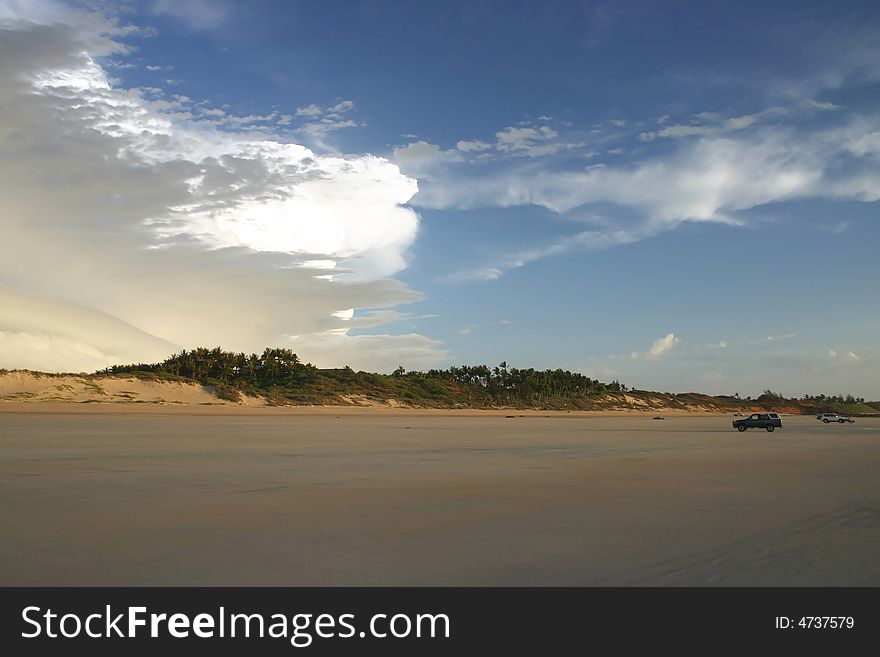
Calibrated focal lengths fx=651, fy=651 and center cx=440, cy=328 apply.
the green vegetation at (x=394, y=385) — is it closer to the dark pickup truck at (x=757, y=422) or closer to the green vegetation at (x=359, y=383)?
the green vegetation at (x=359, y=383)

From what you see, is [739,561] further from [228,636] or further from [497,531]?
[228,636]

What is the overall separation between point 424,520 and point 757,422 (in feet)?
169

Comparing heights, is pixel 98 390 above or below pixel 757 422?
above

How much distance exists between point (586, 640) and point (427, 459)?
604 inches

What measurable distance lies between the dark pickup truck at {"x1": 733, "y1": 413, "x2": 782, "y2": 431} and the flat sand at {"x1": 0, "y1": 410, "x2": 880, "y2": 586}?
1327 inches

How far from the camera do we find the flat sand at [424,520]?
771 centimetres

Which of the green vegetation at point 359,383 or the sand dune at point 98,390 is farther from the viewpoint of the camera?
the green vegetation at point 359,383

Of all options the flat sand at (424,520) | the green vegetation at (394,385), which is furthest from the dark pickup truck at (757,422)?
the green vegetation at (394,385)

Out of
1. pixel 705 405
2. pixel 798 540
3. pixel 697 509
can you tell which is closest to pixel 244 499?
pixel 697 509

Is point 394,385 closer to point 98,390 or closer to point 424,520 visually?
point 98,390

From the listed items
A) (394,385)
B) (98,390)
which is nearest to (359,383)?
(394,385)

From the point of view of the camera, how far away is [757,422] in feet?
178

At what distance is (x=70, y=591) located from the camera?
22.4ft

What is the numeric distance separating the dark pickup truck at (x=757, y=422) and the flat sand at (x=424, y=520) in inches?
1327
